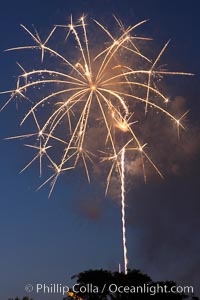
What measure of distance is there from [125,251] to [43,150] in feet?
20.2

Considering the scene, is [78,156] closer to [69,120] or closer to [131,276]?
[69,120]

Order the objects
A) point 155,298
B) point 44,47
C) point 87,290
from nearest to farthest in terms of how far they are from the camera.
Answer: point 44,47, point 155,298, point 87,290

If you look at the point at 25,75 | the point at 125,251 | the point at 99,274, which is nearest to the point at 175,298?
the point at 99,274

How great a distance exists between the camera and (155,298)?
39469 millimetres

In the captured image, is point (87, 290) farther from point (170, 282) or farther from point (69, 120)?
point (69, 120)

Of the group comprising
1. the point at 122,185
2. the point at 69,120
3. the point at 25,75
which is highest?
the point at 25,75

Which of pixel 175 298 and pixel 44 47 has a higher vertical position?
pixel 44 47

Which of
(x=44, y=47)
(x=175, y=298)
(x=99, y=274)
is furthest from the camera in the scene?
(x=99, y=274)

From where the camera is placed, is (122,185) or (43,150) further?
(122,185)

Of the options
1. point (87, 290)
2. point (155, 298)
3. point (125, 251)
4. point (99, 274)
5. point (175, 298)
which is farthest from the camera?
point (99, 274)

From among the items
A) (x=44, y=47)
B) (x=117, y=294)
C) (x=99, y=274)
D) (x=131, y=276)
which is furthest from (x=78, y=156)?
(x=99, y=274)

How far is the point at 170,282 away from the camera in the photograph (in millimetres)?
45062

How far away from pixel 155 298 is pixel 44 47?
89.5 feet

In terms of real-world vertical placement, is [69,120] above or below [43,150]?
above
